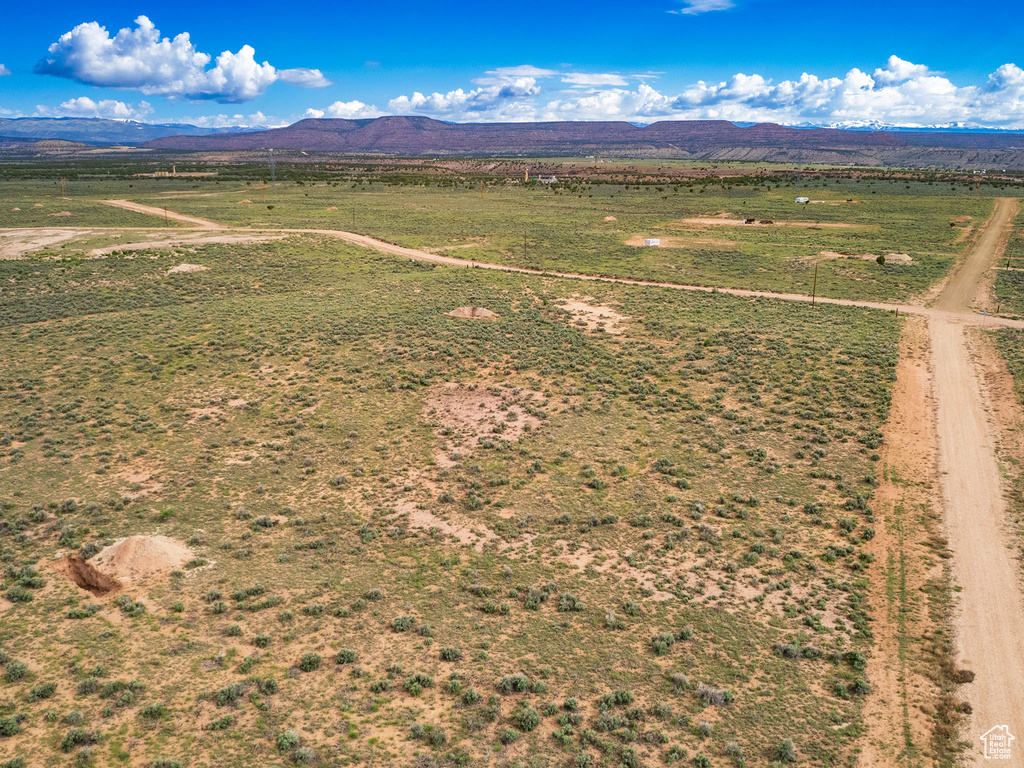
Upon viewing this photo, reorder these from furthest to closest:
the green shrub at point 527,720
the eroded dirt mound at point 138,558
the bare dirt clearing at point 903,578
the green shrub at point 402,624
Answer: the eroded dirt mound at point 138,558
the green shrub at point 402,624
the bare dirt clearing at point 903,578
the green shrub at point 527,720

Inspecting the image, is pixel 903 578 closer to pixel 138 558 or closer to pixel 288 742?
pixel 288 742

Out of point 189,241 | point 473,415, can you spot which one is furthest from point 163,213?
point 473,415

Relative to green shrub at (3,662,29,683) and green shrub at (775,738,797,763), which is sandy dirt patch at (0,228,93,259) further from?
green shrub at (775,738,797,763)

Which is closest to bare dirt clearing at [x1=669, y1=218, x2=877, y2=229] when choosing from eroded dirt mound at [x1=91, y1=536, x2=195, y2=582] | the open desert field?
the open desert field

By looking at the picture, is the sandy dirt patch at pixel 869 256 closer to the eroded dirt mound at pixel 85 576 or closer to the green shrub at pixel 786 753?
the green shrub at pixel 786 753

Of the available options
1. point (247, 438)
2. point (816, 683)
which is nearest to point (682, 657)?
point (816, 683)

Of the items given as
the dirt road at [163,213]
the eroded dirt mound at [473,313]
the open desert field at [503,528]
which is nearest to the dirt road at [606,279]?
the dirt road at [163,213]
